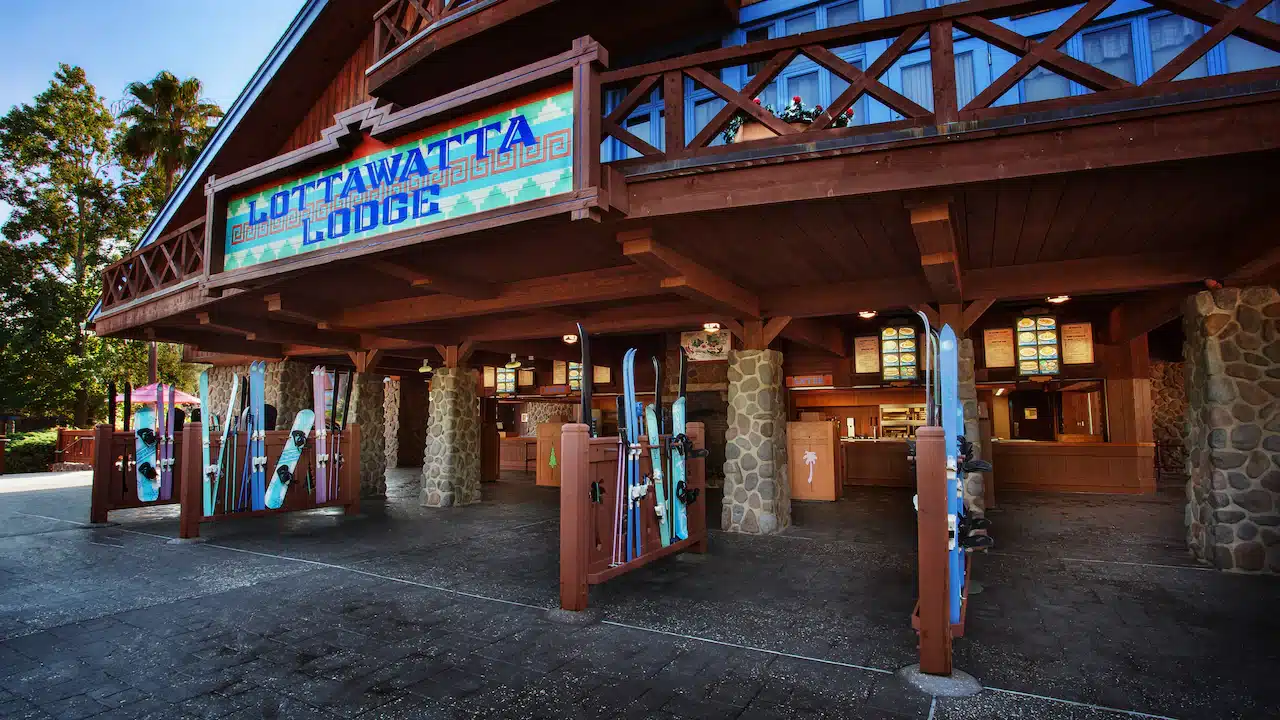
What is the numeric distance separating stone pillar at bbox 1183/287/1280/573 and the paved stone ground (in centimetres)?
52

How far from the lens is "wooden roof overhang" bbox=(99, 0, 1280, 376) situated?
4.24 m

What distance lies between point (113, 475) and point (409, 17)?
8.34 metres

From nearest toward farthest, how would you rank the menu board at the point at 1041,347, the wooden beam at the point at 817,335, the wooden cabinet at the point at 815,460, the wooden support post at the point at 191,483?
the wooden support post at the point at 191,483 → the wooden beam at the point at 817,335 → the menu board at the point at 1041,347 → the wooden cabinet at the point at 815,460

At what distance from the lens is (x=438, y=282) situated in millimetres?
7367

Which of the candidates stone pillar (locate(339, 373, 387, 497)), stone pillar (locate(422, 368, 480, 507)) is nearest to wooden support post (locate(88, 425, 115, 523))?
stone pillar (locate(339, 373, 387, 497))

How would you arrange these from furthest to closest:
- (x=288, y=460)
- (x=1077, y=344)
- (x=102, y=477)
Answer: (x=1077, y=344)
(x=102, y=477)
(x=288, y=460)

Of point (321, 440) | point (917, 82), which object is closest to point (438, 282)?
point (321, 440)

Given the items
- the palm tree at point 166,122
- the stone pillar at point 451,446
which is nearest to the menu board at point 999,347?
the stone pillar at point 451,446

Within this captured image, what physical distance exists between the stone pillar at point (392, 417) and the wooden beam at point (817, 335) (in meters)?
13.3

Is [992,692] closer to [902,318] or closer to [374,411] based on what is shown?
[902,318]

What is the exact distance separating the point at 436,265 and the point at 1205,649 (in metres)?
7.33

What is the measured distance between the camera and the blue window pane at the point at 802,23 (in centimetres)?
858

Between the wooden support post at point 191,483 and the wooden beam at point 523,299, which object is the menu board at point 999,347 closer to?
the wooden beam at point 523,299

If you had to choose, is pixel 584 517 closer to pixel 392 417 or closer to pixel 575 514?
pixel 575 514
